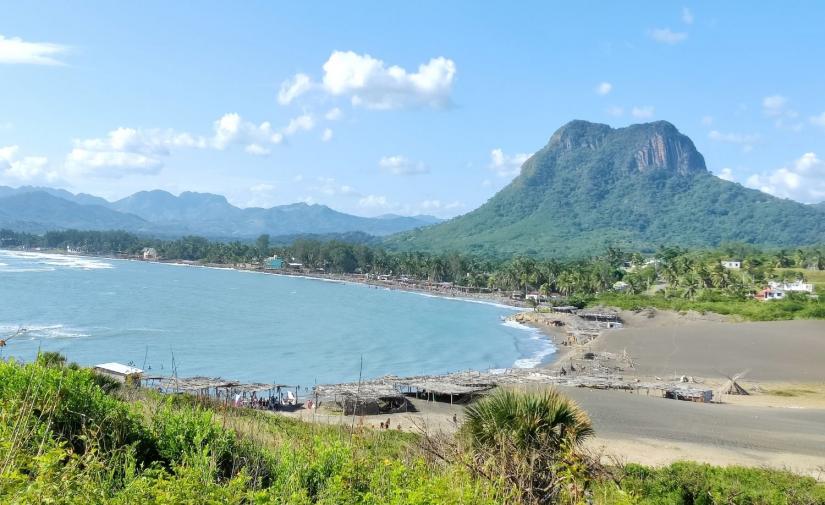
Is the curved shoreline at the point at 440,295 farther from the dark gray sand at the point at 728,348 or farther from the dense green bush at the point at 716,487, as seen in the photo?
the dense green bush at the point at 716,487

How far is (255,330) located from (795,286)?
6602cm

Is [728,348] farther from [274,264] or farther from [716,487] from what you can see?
[274,264]

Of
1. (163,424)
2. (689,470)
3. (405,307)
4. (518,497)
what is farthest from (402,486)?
(405,307)

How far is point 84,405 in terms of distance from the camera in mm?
8703

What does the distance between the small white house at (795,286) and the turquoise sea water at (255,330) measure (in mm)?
33240

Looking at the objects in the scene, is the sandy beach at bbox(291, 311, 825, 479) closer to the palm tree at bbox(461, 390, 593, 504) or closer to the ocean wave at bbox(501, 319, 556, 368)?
the palm tree at bbox(461, 390, 593, 504)

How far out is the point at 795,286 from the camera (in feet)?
263

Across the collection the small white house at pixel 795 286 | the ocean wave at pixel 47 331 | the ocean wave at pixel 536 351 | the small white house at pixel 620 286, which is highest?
the small white house at pixel 795 286

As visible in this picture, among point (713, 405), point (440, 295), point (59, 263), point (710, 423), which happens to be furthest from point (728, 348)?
point (59, 263)

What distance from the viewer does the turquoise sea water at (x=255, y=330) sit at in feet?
142

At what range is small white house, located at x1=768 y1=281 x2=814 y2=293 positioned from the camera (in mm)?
78250

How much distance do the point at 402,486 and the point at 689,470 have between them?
32.2 feet

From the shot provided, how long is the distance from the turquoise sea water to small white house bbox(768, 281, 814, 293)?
33.2m

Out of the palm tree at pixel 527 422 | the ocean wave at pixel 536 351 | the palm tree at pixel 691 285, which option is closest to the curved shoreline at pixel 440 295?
the ocean wave at pixel 536 351
